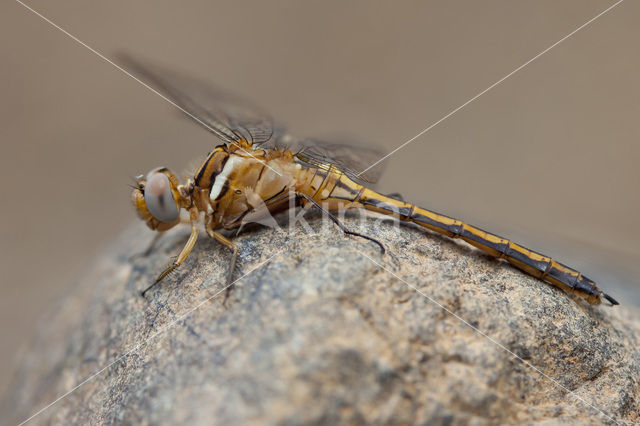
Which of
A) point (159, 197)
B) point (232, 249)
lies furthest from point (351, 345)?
point (159, 197)

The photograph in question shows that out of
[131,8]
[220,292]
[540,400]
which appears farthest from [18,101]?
[540,400]

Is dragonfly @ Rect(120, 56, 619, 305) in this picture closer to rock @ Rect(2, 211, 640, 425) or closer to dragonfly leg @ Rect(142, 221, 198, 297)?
dragonfly leg @ Rect(142, 221, 198, 297)

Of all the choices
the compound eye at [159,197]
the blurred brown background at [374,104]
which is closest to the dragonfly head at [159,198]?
the compound eye at [159,197]

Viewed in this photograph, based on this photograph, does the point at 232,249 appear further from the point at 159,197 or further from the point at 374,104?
the point at 374,104

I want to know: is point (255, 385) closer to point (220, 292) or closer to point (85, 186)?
point (220, 292)

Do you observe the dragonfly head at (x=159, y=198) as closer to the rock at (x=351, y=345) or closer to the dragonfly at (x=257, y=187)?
the dragonfly at (x=257, y=187)

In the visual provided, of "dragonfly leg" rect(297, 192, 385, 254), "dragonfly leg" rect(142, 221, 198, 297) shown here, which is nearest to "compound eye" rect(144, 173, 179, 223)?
"dragonfly leg" rect(142, 221, 198, 297)
